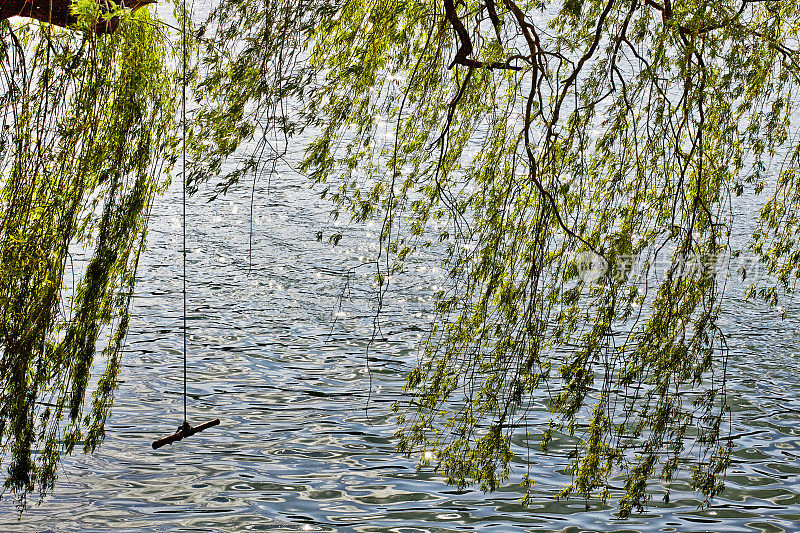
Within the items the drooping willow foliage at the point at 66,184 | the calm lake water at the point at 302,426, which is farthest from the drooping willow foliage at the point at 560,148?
the calm lake water at the point at 302,426

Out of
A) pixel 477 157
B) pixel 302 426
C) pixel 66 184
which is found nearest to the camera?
pixel 66 184

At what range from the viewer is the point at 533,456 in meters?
6.64

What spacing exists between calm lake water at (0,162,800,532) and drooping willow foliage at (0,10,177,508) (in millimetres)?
1782

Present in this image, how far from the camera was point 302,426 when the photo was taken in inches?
285

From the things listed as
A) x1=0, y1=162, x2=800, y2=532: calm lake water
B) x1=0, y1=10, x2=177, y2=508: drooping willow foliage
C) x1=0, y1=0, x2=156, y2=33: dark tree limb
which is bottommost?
x1=0, y1=162, x2=800, y2=532: calm lake water

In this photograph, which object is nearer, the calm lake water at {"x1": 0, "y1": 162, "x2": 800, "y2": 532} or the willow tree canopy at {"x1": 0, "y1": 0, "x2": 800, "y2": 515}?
the willow tree canopy at {"x1": 0, "y1": 0, "x2": 800, "y2": 515}

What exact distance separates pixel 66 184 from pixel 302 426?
396 cm

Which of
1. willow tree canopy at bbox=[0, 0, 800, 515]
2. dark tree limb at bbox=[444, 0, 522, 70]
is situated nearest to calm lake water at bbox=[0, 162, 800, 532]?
willow tree canopy at bbox=[0, 0, 800, 515]

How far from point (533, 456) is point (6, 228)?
434 centimetres

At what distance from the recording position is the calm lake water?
18.5 feet

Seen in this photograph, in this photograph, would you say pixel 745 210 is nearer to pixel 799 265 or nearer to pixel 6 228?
pixel 799 265

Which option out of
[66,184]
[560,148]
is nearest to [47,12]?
[66,184]

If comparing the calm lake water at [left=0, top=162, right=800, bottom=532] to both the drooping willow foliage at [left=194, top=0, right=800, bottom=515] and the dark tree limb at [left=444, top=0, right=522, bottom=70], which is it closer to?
the drooping willow foliage at [left=194, top=0, right=800, bottom=515]

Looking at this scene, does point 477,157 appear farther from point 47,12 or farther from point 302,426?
point 302,426
